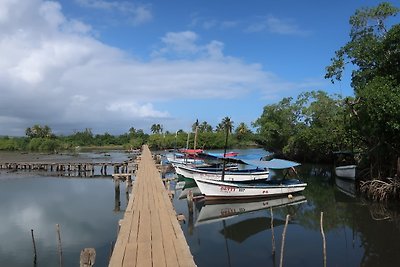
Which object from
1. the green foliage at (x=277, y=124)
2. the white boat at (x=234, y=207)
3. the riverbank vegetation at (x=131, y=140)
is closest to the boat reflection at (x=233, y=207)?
the white boat at (x=234, y=207)

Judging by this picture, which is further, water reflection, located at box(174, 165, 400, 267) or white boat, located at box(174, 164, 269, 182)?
white boat, located at box(174, 164, 269, 182)

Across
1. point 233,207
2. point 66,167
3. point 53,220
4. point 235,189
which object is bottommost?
point 53,220

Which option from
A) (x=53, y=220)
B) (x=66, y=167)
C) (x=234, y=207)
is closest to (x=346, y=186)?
(x=234, y=207)

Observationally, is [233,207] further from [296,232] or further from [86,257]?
[86,257]

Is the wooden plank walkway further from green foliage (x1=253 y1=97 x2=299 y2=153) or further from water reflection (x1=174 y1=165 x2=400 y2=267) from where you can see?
green foliage (x1=253 y1=97 x2=299 y2=153)

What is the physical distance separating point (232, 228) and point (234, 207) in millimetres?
4420

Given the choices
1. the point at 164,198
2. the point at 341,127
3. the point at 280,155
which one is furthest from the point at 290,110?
the point at 164,198

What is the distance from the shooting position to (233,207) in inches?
879

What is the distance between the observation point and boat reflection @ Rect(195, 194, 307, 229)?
20.0 meters

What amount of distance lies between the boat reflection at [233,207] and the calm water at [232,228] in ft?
0.17

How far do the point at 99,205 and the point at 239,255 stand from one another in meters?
12.8

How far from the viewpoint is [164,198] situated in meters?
16.1

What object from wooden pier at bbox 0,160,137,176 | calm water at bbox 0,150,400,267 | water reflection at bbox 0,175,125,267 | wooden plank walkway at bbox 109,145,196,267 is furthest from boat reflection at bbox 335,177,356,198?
wooden pier at bbox 0,160,137,176

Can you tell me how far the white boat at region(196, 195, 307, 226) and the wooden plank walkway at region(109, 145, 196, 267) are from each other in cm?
476
